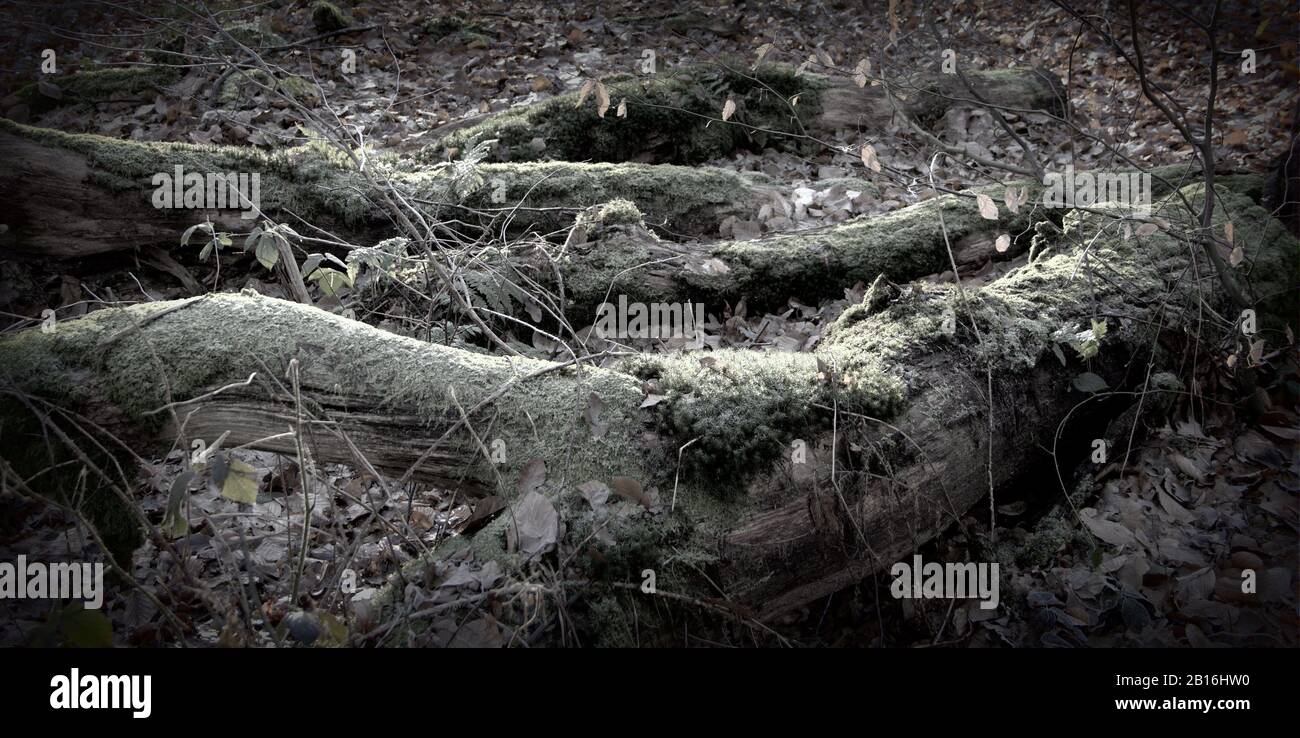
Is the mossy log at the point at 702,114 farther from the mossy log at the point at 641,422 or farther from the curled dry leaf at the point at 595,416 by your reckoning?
the curled dry leaf at the point at 595,416

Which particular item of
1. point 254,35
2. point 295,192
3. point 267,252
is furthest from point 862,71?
point 254,35

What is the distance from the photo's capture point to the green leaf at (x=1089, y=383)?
312 cm

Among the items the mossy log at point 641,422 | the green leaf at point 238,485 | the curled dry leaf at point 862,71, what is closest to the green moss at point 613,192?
the curled dry leaf at point 862,71

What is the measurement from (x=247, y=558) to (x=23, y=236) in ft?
11.2

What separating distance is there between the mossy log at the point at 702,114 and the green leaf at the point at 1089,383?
114 inches

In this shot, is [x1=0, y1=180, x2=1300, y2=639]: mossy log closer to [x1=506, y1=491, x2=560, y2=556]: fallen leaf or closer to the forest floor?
[x1=506, y1=491, x2=560, y2=556]: fallen leaf

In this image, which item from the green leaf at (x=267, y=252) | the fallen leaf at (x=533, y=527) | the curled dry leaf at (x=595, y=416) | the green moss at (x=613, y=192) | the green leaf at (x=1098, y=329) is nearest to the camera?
the fallen leaf at (x=533, y=527)

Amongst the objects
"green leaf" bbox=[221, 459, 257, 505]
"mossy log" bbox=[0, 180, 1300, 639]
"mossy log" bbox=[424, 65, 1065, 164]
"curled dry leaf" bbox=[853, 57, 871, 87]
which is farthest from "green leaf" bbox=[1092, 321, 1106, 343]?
"green leaf" bbox=[221, 459, 257, 505]

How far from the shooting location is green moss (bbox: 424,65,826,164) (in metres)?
5.75

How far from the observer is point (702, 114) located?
6.09 metres

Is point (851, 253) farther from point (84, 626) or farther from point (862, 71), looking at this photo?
point (84, 626)

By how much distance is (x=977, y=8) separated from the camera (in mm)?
9461

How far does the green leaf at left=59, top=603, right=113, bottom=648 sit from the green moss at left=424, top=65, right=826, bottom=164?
4.21 m
